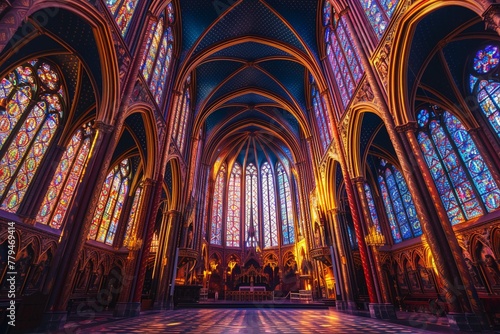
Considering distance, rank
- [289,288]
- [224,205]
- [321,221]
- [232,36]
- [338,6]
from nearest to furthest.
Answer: [338,6] → [321,221] → [232,36] → [289,288] → [224,205]

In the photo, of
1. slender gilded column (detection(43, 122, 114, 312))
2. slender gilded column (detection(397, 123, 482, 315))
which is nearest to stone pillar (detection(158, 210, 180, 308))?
slender gilded column (detection(43, 122, 114, 312))

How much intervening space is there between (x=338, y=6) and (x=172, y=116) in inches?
395

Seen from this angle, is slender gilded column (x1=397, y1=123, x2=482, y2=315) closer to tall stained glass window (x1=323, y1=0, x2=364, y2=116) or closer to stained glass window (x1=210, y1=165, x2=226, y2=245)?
tall stained glass window (x1=323, y1=0, x2=364, y2=116)

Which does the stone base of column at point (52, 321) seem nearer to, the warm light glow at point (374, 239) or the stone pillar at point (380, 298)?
the stone pillar at point (380, 298)

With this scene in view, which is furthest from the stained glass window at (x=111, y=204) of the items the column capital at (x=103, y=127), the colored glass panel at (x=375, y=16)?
the colored glass panel at (x=375, y=16)

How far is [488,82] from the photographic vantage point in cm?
1048

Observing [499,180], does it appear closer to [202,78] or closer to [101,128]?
[101,128]

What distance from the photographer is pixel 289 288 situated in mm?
23031

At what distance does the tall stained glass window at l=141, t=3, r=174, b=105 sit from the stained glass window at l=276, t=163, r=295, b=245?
18.7 m

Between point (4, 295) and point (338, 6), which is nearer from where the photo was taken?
point (4, 295)

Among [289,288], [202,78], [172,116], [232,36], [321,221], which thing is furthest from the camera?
[289,288]

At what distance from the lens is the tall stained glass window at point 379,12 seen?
866 centimetres

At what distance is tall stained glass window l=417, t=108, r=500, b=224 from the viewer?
10.8 metres

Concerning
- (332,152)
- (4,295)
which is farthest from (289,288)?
(4,295)
